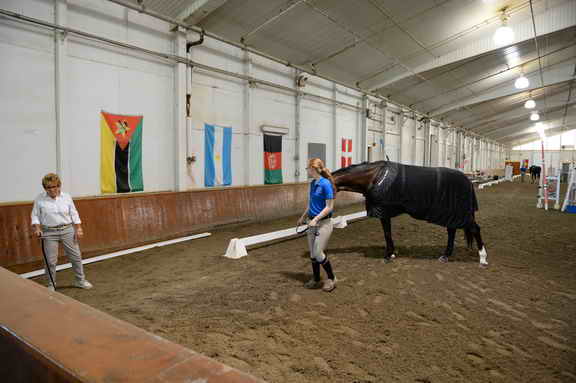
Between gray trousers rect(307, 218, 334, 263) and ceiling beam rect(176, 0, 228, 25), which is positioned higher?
ceiling beam rect(176, 0, 228, 25)

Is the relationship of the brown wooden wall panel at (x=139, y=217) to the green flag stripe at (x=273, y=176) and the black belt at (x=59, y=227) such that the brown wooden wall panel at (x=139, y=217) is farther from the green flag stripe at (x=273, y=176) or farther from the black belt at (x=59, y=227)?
the black belt at (x=59, y=227)

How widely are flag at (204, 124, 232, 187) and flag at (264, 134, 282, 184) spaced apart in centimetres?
149

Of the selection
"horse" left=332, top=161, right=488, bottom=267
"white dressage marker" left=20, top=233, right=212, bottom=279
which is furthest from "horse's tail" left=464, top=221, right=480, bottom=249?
"white dressage marker" left=20, top=233, right=212, bottom=279

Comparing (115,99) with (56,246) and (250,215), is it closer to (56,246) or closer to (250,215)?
(56,246)

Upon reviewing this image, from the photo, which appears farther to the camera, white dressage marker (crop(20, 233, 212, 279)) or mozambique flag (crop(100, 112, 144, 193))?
mozambique flag (crop(100, 112, 144, 193))

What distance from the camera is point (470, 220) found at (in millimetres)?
5645

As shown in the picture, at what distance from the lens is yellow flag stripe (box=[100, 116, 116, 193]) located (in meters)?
6.92

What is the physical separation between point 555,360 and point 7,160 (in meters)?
8.00

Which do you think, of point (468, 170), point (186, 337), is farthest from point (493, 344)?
point (468, 170)

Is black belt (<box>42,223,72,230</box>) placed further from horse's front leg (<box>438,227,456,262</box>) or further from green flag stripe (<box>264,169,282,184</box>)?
green flag stripe (<box>264,169,282,184</box>)

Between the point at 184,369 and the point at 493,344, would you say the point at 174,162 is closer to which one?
the point at 493,344

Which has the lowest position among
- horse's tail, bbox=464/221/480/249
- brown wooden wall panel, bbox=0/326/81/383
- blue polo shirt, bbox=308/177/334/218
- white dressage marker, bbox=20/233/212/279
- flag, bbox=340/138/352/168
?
white dressage marker, bbox=20/233/212/279

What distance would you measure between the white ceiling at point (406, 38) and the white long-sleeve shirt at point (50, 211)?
5075mm

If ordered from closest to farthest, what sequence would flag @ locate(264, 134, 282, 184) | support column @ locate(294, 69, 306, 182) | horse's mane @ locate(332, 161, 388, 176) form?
horse's mane @ locate(332, 161, 388, 176) → flag @ locate(264, 134, 282, 184) → support column @ locate(294, 69, 306, 182)
